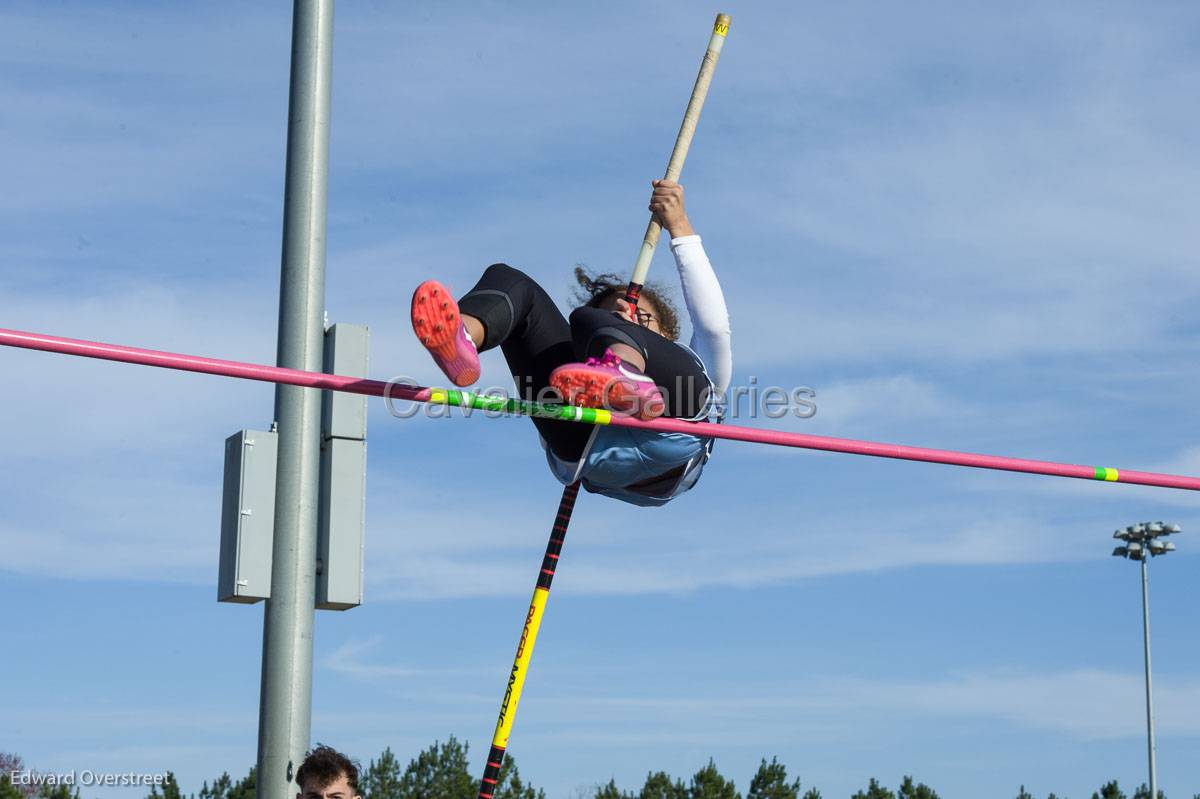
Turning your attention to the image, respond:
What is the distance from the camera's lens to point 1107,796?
31156 mm

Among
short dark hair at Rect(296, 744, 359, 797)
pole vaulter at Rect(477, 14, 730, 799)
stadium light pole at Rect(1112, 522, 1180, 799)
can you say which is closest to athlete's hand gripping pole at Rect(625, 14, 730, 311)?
pole vaulter at Rect(477, 14, 730, 799)

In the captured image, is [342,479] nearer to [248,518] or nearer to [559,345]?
[248,518]

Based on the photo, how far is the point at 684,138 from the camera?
5.66 metres

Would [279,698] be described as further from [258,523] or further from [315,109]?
[315,109]

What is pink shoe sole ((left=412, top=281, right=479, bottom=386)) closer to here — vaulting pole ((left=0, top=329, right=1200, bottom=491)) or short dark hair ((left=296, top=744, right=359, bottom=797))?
vaulting pole ((left=0, top=329, right=1200, bottom=491))

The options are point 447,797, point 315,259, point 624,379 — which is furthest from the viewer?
point 447,797

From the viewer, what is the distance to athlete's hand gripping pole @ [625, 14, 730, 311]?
→ 5.46 meters

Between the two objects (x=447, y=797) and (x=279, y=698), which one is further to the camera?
(x=447, y=797)

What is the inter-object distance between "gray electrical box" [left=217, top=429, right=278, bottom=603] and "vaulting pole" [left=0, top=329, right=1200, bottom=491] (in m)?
0.82

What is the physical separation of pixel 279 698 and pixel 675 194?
7.25 ft

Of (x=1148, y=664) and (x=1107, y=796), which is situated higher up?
(x=1148, y=664)

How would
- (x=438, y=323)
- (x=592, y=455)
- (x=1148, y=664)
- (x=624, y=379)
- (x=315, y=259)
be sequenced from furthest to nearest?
(x=1148, y=664) → (x=315, y=259) → (x=592, y=455) → (x=624, y=379) → (x=438, y=323)

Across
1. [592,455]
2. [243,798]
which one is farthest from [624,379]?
[243,798]

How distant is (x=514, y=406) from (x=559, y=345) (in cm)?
37
